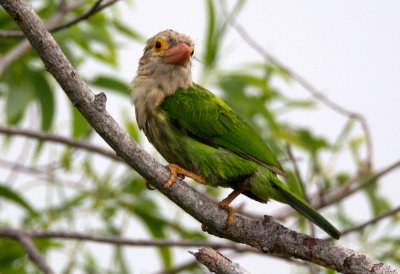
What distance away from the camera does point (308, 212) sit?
399 centimetres

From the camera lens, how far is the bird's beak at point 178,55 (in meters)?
4.66

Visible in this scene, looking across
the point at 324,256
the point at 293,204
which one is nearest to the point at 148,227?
the point at 293,204

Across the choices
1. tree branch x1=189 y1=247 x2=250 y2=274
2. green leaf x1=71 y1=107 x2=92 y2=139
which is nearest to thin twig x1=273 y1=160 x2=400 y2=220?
green leaf x1=71 y1=107 x2=92 y2=139

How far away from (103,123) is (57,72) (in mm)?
271

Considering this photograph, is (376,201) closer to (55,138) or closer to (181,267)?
(181,267)

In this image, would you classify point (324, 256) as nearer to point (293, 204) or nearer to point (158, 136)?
point (293, 204)

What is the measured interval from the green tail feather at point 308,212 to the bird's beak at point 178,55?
965mm

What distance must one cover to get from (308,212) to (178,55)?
123 cm

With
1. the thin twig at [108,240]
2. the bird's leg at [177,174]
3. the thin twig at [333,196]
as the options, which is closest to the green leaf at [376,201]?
the thin twig at [333,196]

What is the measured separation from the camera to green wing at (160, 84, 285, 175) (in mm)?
4285

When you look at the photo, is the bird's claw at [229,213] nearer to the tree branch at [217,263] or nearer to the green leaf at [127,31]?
the tree branch at [217,263]

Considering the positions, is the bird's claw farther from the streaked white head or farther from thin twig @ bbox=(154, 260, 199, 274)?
thin twig @ bbox=(154, 260, 199, 274)

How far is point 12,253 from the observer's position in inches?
234

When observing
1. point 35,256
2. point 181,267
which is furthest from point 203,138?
point 181,267
